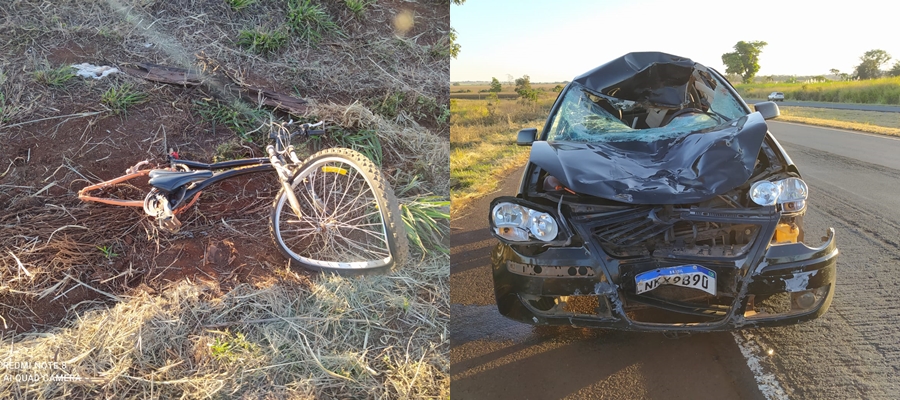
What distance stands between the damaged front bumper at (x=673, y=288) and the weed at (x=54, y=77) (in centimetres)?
502

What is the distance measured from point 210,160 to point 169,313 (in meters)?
1.84

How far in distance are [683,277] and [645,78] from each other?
2033 mm

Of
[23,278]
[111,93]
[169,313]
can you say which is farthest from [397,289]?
[111,93]

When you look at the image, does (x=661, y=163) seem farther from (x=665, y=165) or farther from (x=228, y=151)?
(x=228, y=151)

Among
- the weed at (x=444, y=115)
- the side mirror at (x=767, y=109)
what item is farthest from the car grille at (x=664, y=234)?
the weed at (x=444, y=115)

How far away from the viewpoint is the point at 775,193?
6.91ft

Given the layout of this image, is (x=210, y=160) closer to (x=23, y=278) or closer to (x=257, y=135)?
(x=257, y=135)

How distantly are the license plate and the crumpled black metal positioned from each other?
75.0 inches

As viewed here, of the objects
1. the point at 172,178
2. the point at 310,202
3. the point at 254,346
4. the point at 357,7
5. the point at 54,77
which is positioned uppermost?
the point at 357,7

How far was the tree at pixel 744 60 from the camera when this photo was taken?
5590 millimetres

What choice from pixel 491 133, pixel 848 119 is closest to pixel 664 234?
pixel 491 133

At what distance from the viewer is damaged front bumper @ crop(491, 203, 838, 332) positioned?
1.94 m

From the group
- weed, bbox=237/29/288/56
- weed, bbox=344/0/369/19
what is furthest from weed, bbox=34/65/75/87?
weed, bbox=344/0/369/19

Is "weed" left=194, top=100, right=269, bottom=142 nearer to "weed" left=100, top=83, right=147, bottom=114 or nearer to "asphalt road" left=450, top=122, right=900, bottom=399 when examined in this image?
"weed" left=100, top=83, right=147, bottom=114
